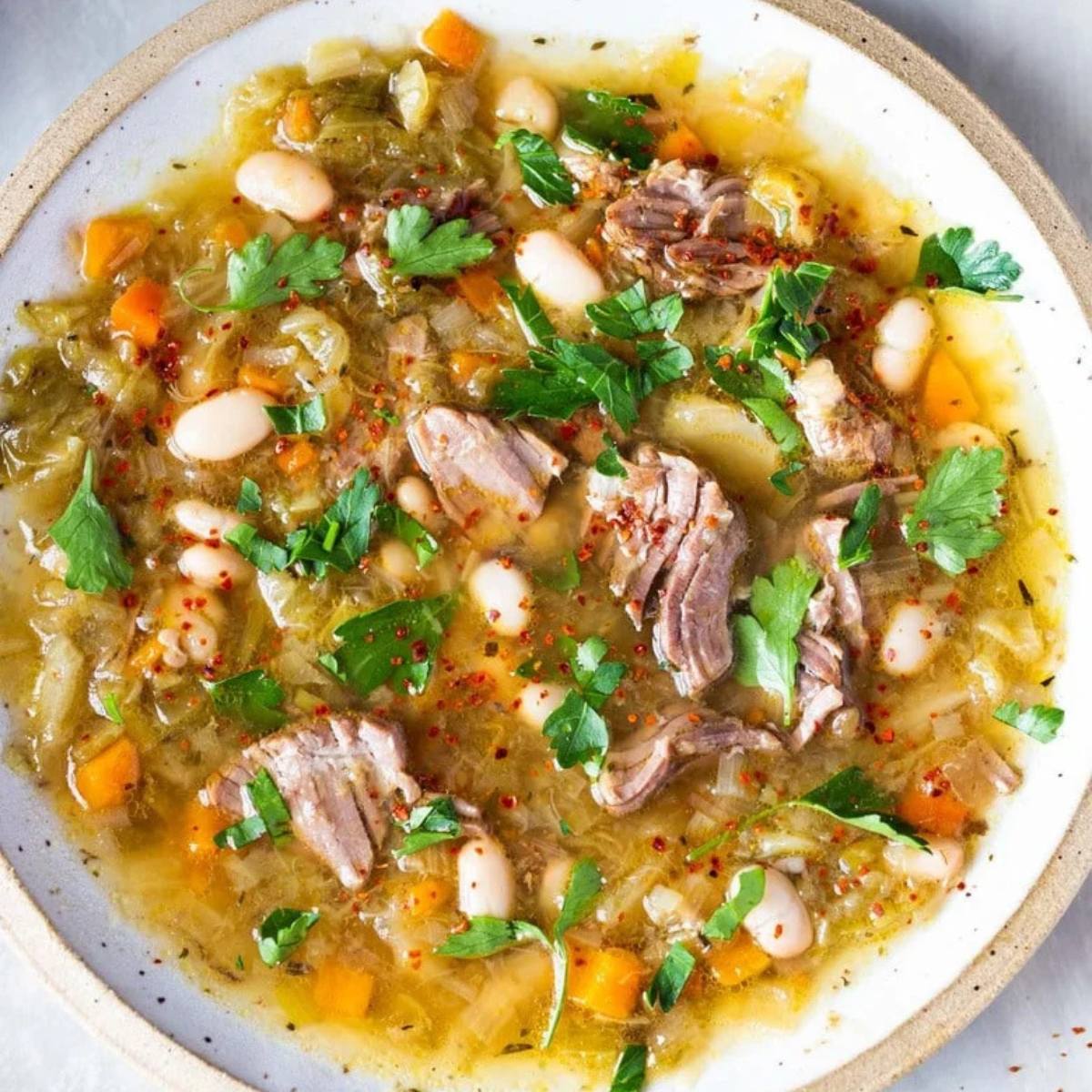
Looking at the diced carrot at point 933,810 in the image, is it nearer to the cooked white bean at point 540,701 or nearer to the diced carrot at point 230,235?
the cooked white bean at point 540,701

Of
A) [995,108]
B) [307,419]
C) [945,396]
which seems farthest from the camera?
[995,108]

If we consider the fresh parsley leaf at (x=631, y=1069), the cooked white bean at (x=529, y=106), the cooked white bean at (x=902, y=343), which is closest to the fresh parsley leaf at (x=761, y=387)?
the cooked white bean at (x=902, y=343)

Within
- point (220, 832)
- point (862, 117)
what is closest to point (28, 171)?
point (220, 832)

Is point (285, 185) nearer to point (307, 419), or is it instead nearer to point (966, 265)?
point (307, 419)

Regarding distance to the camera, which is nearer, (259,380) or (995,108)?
(259,380)

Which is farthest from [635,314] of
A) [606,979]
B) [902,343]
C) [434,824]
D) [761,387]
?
[606,979]

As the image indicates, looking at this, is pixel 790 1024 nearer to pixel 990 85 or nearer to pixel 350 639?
pixel 350 639

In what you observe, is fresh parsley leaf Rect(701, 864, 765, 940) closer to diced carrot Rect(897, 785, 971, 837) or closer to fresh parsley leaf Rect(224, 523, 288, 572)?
diced carrot Rect(897, 785, 971, 837)
